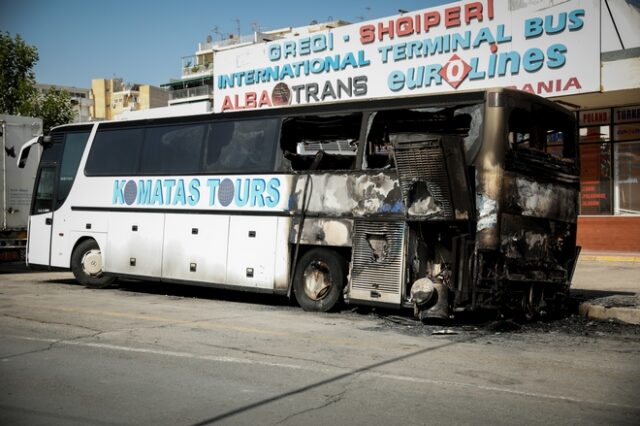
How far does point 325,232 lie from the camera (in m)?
11.0

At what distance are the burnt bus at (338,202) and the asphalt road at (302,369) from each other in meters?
0.80

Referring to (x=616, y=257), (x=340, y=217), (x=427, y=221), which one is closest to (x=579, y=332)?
(x=427, y=221)

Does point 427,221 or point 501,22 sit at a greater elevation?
point 501,22

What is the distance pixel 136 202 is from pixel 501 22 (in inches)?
504

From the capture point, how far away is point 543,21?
20.1 metres

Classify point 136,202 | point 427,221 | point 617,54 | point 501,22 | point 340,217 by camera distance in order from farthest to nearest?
point 501,22 → point 617,54 → point 136,202 → point 340,217 → point 427,221

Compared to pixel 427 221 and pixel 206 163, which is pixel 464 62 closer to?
pixel 206 163

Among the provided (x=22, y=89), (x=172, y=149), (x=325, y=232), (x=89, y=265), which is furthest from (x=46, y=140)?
(x=22, y=89)

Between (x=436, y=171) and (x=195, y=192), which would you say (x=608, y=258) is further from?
(x=195, y=192)

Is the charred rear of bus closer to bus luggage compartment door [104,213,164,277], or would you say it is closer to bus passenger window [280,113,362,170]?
bus passenger window [280,113,362,170]

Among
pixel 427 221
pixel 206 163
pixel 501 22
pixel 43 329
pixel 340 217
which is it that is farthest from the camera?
pixel 501 22

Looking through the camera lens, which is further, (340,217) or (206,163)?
(206,163)

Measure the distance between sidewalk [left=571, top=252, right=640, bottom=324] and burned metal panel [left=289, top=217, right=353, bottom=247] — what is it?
12.4 ft

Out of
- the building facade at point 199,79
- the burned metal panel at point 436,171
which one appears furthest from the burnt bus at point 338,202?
the building facade at point 199,79
